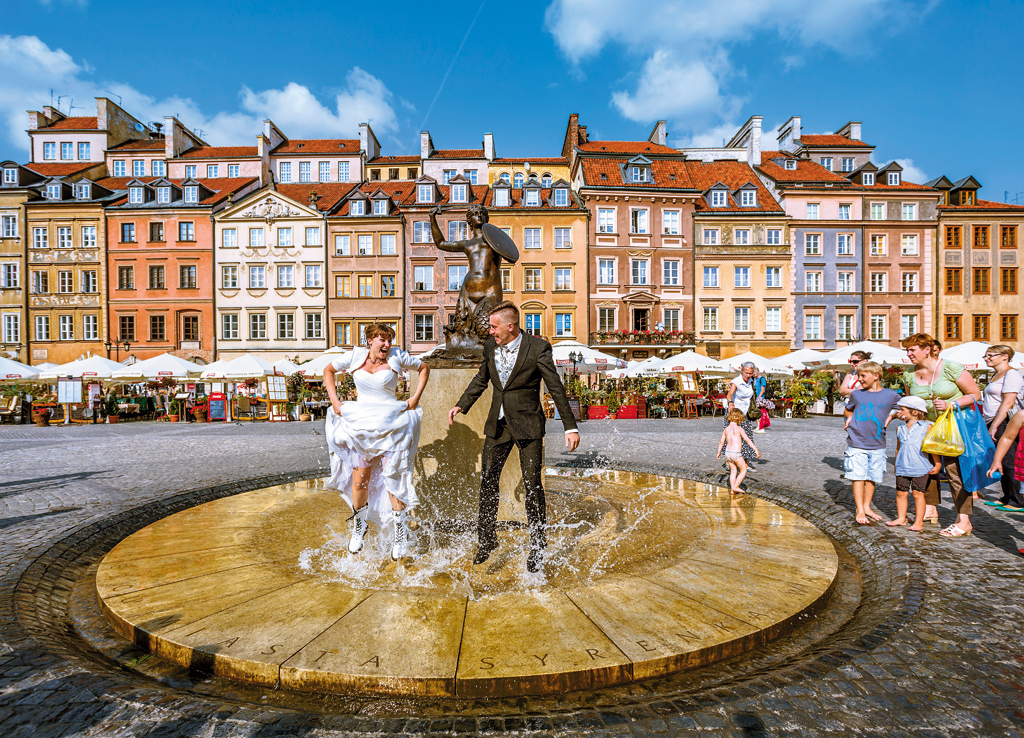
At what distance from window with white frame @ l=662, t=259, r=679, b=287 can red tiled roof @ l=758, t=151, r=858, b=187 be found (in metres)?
9.43


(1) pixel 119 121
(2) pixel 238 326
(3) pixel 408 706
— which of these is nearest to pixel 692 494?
(3) pixel 408 706

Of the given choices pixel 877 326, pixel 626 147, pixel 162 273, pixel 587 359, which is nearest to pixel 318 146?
pixel 162 273

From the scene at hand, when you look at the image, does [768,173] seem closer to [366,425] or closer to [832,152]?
[832,152]

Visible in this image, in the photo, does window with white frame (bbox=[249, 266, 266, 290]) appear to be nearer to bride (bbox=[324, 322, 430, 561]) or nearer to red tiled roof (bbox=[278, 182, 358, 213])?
red tiled roof (bbox=[278, 182, 358, 213])

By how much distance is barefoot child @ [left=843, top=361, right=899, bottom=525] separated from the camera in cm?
559

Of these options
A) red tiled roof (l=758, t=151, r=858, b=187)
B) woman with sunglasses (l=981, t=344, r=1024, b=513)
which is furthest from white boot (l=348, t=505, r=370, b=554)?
red tiled roof (l=758, t=151, r=858, b=187)

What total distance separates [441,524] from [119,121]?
53784 millimetres

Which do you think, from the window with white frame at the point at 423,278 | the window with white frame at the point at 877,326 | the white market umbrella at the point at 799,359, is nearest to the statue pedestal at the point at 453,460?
the white market umbrella at the point at 799,359

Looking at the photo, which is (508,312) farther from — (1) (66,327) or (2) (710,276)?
(1) (66,327)

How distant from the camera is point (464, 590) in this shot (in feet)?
12.3

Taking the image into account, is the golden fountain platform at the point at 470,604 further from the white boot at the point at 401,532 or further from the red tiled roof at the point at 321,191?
the red tiled roof at the point at 321,191

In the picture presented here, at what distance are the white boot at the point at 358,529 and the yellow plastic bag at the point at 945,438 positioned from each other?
5.14m

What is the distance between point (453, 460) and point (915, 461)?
4523 millimetres

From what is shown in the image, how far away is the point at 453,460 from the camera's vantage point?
5.59 metres
